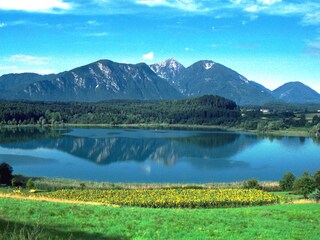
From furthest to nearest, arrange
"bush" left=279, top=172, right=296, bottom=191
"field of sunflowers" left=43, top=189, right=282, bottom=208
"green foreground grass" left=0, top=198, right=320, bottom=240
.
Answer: "bush" left=279, top=172, right=296, bottom=191 < "field of sunflowers" left=43, top=189, right=282, bottom=208 < "green foreground grass" left=0, top=198, right=320, bottom=240

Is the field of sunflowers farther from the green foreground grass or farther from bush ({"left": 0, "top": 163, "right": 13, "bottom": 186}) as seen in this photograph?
the green foreground grass

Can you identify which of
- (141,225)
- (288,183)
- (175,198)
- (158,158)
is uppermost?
(141,225)

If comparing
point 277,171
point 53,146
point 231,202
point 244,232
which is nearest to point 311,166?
point 277,171

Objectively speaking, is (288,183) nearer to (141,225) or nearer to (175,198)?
(175,198)

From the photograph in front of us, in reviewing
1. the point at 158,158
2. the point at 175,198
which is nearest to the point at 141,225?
the point at 175,198

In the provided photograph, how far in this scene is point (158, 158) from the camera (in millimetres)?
98312

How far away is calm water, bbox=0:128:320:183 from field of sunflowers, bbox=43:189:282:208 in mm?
23394

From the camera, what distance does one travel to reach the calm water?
74062 mm

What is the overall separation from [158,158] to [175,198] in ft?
189

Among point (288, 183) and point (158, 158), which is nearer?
point (288, 183)

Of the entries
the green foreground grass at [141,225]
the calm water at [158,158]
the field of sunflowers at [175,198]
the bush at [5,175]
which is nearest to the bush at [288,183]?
the field of sunflowers at [175,198]

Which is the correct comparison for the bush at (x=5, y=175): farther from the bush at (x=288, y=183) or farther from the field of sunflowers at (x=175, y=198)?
the bush at (x=288, y=183)

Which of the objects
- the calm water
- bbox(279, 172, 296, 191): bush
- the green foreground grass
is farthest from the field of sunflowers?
the calm water

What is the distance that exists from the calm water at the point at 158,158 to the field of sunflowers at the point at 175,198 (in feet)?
76.8
